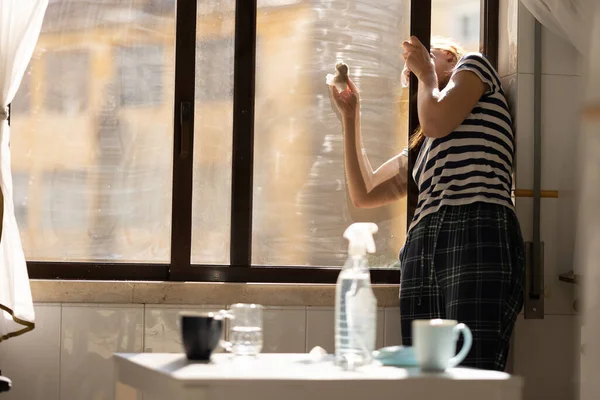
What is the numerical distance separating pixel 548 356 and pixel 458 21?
1.18 m

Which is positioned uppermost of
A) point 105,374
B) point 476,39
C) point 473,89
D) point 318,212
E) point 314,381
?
point 476,39

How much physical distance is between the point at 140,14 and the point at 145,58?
0.48ft

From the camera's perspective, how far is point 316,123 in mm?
3012

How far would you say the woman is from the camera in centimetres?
267

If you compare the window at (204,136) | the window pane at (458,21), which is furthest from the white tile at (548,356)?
the window pane at (458,21)

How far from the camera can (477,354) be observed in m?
2.65

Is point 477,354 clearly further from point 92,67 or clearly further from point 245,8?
point 92,67

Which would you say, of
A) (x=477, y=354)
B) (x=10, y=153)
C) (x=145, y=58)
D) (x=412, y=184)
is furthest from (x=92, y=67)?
(x=477, y=354)

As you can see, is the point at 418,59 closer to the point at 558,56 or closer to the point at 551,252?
the point at 558,56

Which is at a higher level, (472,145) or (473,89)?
(473,89)

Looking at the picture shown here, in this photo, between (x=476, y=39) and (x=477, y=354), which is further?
(x=476, y=39)

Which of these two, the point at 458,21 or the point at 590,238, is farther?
the point at 458,21

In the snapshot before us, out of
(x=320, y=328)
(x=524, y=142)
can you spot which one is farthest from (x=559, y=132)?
(x=320, y=328)

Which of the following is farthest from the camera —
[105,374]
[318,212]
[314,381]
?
[318,212]
